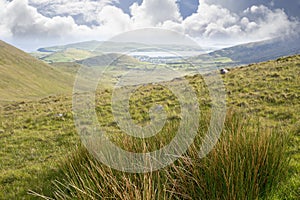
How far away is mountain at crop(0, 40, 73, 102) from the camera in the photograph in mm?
137050

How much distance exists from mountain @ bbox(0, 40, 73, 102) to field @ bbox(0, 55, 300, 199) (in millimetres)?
117637

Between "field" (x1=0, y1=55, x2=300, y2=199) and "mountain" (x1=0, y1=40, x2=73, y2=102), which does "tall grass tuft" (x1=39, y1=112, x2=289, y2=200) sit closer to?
"field" (x1=0, y1=55, x2=300, y2=199)

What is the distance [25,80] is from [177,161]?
174 metres

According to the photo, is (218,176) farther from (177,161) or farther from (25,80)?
(25,80)

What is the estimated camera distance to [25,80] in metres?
163

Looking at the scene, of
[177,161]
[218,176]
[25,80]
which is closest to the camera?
[218,176]

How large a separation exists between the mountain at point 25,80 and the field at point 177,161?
117637mm

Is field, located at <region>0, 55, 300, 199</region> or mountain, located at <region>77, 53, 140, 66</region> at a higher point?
mountain, located at <region>77, 53, 140, 66</region>

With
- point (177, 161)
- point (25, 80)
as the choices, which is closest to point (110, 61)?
point (177, 161)

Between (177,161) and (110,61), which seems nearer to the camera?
(177,161)

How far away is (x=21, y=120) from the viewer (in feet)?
59.2

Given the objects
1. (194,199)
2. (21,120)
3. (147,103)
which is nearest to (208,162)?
(194,199)

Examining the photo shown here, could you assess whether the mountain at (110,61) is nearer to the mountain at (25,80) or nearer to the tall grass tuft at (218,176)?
the tall grass tuft at (218,176)

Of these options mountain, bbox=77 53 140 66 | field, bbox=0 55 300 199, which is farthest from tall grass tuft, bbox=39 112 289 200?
mountain, bbox=77 53 140 66
